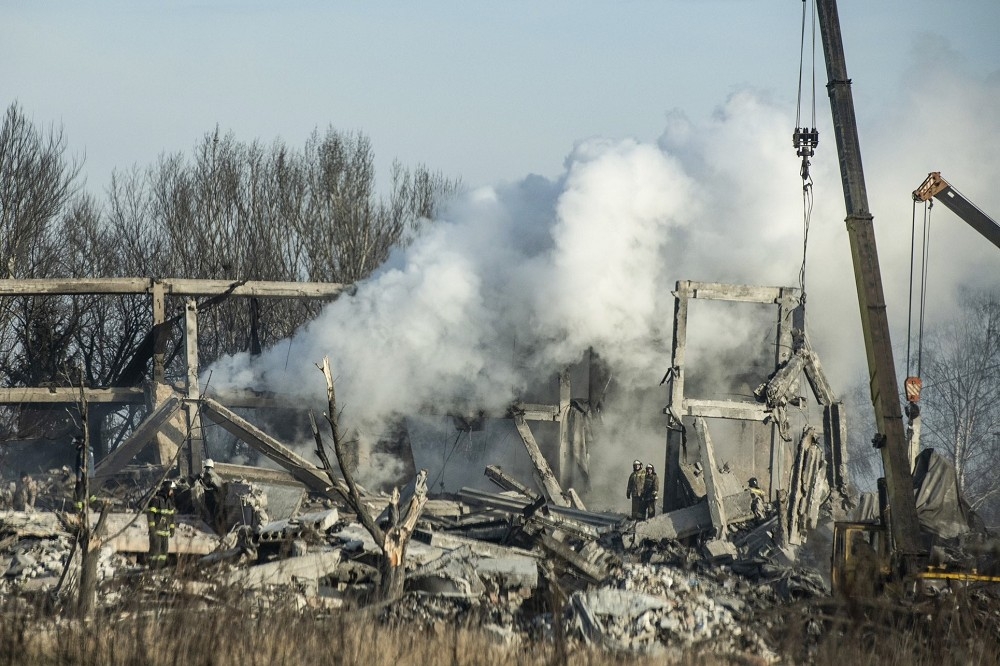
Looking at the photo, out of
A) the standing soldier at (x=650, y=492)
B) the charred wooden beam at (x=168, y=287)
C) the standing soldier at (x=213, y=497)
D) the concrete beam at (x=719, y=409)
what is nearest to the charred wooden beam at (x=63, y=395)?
the charred wooden beam at (x=168, y=287)

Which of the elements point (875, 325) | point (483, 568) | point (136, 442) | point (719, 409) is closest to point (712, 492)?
point (719, 409)

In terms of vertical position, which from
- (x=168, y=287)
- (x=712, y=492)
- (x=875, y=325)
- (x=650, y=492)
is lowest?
(x=650, y=492)

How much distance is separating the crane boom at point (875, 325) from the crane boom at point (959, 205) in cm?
563

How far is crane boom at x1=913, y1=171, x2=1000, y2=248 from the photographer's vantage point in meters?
17.9

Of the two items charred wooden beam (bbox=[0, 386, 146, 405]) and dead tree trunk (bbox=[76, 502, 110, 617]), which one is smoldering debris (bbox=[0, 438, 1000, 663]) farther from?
charred wooden beam (bbox=[0, 386, 146, 405])

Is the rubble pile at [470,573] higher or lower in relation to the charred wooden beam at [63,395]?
lower

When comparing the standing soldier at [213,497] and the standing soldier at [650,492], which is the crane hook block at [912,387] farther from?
the standing soldier at [213,497]

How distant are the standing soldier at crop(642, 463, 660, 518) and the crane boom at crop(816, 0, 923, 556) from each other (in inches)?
256

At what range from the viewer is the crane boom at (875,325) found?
12.3 metres

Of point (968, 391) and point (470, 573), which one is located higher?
point (968, 391)

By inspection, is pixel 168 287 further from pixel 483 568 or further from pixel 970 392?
pixel 970 392

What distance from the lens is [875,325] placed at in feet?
41.3

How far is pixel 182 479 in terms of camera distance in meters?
17.3

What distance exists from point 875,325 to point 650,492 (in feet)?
23.1
